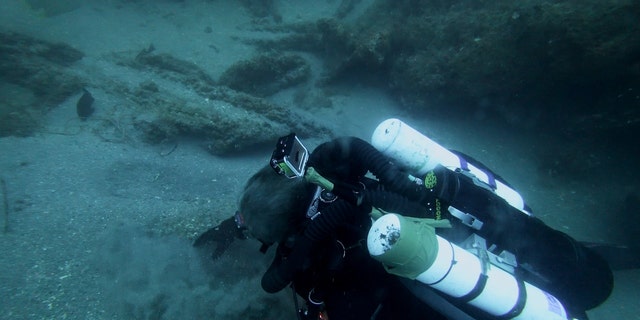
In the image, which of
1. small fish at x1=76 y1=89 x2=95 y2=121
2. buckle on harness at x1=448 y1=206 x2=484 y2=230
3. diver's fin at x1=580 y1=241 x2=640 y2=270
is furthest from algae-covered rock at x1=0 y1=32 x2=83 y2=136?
diver's fin at x1=580 y1=241 x2=640 y2=270

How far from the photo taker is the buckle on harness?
2.72 metres

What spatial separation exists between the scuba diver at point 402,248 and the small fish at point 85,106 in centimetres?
552

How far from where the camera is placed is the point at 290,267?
2.52m

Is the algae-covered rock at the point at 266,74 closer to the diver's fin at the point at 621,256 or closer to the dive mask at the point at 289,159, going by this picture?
the dive mask at the point at 289,159

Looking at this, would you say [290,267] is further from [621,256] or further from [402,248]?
[621,256]

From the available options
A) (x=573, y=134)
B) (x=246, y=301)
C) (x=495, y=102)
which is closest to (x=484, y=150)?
(x=495, y=102)

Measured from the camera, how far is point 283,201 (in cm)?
283

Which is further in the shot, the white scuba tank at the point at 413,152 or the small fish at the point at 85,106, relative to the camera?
the small fish at the point at 85,106

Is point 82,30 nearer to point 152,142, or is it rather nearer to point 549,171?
point 152,142

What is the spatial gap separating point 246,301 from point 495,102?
7574mm

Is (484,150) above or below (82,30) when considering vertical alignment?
above

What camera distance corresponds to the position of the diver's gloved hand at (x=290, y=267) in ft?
8.09

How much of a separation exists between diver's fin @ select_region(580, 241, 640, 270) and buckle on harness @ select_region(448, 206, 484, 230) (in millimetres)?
4614

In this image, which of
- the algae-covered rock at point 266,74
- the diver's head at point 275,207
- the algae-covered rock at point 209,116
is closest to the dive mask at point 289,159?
the diver's head at point 275,207
